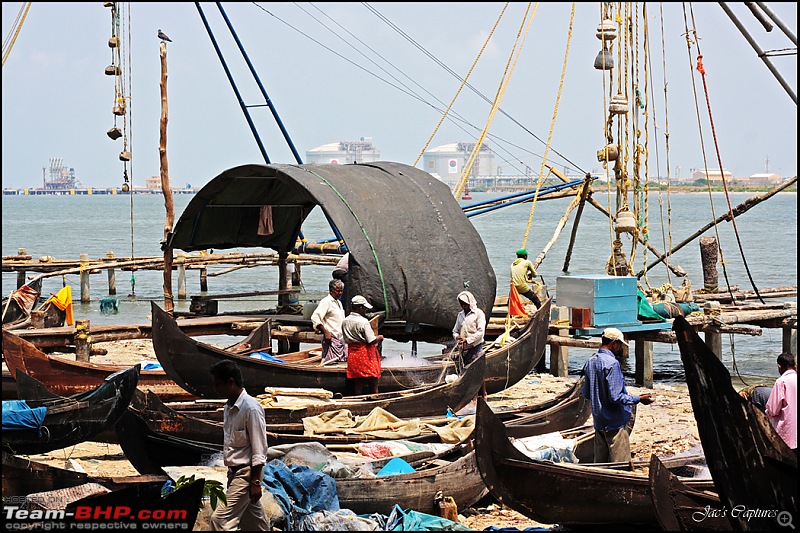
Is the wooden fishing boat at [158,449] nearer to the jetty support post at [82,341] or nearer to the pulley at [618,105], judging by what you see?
the jetty support post at [82,341]

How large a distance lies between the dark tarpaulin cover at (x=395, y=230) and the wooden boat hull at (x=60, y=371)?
305 cm

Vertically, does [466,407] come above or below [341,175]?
below

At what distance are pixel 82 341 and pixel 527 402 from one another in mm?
6720

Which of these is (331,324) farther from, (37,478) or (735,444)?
(735,444)

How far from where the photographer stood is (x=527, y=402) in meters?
14.9

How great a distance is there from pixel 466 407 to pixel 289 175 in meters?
4.51

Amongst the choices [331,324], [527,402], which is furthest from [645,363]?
[331,324]

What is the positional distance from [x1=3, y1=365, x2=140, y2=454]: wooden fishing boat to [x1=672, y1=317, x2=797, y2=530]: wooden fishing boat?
502 centimetres

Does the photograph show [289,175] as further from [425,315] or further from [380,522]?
[380,522]

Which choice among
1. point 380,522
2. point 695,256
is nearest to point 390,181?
point 380,522

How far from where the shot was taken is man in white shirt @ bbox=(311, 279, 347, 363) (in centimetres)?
1287

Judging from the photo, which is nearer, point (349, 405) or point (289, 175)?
point (349, 405)

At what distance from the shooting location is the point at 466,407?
1268 cm

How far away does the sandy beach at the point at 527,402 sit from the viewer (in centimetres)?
923
